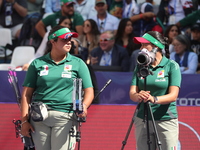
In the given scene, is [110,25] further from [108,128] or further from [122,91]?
[108,128]

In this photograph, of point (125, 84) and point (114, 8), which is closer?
point (125, 84)

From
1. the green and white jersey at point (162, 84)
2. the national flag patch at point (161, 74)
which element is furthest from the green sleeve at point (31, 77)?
the national flag patch at point (161, 74)

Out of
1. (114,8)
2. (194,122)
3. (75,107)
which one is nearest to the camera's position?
(75,107)

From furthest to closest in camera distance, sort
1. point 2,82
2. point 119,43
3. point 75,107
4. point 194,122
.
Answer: point 119,43
point 2,82
point 194,122
point 75,107

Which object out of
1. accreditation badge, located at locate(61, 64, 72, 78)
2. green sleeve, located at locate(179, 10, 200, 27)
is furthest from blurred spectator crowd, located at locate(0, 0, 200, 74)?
accreditation badge, located at locate(61, 64, 72, 78)

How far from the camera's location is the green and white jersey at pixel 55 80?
4535 millimetres

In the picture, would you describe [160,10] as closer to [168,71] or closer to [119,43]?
[119,43]

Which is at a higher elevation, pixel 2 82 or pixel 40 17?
pixel 40 17

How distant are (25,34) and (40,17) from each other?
591 mm

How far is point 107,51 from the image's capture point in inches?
353

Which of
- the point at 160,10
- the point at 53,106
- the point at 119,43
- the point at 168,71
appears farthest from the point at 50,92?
the point at 160,10

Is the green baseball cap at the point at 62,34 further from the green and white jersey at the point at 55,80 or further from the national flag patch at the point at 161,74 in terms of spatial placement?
the national flag patch at the point at 161,74

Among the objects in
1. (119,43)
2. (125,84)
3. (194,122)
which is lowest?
(194,122)

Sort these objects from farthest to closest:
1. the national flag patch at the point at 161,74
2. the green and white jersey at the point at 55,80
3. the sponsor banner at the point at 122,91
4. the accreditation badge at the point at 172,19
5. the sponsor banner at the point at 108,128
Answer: the accreditation badge at the point at 172,19 < the sponsor banner at the point at 122,91 < the sponsor banner at the point at 108,128 < the national flag patch at the point at 161,74 < the green and white jersey at the point at 55,80
